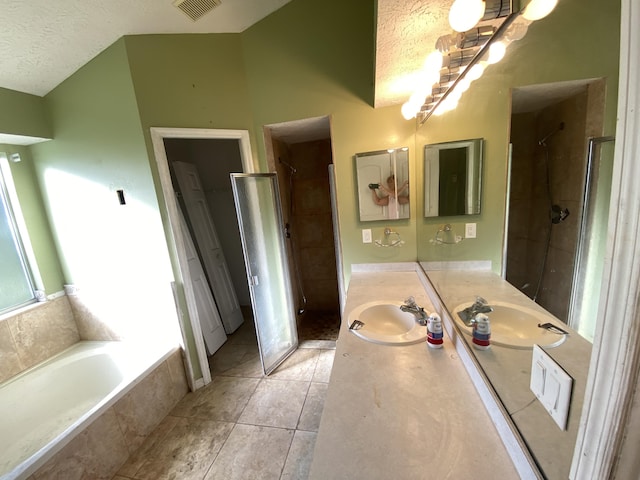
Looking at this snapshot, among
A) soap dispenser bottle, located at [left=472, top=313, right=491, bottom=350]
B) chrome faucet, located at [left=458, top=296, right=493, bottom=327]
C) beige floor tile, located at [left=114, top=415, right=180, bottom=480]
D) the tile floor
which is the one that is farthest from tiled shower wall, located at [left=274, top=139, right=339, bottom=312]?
soap dispenser bottle, located at [left=472, top=313, right=491, bottom=350]

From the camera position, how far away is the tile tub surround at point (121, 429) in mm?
1244

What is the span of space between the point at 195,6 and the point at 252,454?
2.80m

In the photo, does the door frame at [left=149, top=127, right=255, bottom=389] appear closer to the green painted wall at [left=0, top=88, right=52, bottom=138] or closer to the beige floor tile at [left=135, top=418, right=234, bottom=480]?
the beige floor tile at [left=135, top=418, right=234, bottom=480]

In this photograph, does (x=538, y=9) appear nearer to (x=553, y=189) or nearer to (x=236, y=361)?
(x=553, y=189)

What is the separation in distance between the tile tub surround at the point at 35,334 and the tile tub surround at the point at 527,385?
3.20m

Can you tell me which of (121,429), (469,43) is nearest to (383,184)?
(469,43)

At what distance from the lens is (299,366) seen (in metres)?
2.19

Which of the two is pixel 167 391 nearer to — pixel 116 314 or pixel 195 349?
pixel 195 349

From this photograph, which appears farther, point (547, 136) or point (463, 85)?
point (463, 85)

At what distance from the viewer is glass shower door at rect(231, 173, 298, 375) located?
198cm

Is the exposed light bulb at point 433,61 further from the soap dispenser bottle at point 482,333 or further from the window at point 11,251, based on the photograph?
the window at point 11,251

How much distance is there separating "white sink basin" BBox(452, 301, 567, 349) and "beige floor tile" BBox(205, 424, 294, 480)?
1366 mm

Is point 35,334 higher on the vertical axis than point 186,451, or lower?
higher

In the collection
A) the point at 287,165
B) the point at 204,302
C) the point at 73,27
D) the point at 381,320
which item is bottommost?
the point at 204,302
